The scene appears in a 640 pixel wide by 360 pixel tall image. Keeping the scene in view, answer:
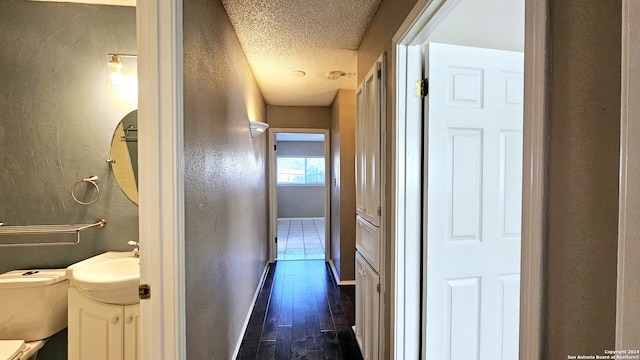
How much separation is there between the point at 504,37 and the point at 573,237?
1236 mm

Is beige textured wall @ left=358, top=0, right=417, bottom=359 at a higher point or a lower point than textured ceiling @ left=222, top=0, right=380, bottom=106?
lower

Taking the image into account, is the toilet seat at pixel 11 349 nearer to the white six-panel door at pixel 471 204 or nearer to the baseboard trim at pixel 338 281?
the white six-panel door at pixel 471 204

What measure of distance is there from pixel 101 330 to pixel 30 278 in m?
0.51

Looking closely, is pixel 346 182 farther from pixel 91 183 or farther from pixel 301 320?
pixel 91 183

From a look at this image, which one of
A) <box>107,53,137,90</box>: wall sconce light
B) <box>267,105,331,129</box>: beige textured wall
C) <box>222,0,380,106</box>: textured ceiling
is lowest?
<box>107,53,137,90</box>: wall sconce light

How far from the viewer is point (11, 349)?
51.2 inches

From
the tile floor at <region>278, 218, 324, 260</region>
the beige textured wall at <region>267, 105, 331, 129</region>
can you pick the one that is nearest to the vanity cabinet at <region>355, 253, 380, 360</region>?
the tile floor at <region>278, 218, 324, 260</region>

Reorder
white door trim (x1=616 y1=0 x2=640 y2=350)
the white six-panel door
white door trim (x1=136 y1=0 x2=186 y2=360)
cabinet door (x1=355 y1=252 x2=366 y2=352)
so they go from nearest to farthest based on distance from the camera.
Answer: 1. white door trim (x1=616 y1=0 x2=640 y2=350)
2. white door trim (x1=136 y1=0 x2=186 y2=360)
3. the white six-panel door
4. cabinet door (x1=355 y1=252 x2=366 y2=352)

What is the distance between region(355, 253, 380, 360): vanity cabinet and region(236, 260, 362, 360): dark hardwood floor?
0.21 meters

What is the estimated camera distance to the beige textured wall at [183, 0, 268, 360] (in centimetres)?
117

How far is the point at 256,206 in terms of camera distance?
3.04 meters

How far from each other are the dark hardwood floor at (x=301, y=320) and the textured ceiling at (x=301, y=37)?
7.92ft

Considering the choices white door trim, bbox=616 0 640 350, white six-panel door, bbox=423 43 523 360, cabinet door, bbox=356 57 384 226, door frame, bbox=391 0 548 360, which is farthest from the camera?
cabinet door, bbox=356 57 384 226

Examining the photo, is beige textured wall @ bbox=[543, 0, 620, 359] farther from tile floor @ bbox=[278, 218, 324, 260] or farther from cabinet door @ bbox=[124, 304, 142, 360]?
tile floor @ bbox=[278, 218, 324, 260]
